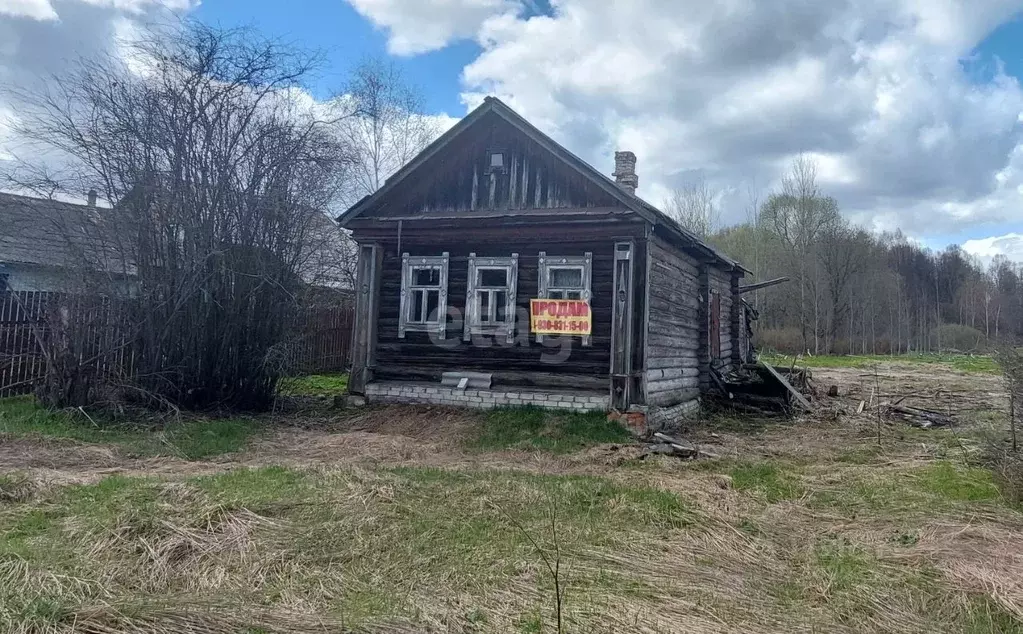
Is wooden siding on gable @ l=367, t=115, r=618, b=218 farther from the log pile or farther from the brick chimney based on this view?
the log pile

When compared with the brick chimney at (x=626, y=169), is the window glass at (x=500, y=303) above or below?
below

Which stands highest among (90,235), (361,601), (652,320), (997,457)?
(90,235)

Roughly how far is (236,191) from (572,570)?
31.5 ft

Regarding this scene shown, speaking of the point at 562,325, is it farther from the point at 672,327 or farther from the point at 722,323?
the point at 722,323

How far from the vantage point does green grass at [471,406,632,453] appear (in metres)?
9.80

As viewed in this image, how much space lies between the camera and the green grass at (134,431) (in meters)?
8.67

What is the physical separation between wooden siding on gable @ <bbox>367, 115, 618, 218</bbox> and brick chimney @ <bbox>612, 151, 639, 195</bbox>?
169 inches

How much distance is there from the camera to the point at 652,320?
38.6 feet

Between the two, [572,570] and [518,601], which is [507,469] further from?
[518,601]

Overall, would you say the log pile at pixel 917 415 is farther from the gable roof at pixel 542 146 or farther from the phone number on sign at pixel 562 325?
the phone number on sign at pixel 562 325

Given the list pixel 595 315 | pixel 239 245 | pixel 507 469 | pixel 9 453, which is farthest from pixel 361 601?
pixel 239 245

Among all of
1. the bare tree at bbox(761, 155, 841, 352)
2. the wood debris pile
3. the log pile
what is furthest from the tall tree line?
the wood debris pile

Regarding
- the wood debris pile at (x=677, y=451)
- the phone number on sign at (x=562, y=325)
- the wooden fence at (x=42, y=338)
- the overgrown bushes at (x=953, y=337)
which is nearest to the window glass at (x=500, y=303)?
the phone number on sign at (x=562, y=325)

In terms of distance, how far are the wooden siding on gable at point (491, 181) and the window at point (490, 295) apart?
105cm
